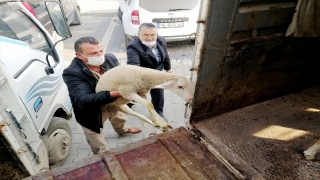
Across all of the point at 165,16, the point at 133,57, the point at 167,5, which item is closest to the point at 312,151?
the point at 133,57

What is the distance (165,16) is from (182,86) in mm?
4513

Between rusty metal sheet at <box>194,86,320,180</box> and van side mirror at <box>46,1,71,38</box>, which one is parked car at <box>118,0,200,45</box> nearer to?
van side mirror at <box>46,1,71,38</box>

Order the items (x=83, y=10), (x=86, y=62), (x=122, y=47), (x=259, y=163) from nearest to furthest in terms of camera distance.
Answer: (x=259, y=163)
(x=86, y=62)
(x=122, y=47)
(x=83, y=10)

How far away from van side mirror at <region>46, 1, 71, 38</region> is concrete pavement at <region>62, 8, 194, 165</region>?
1838 millimetres

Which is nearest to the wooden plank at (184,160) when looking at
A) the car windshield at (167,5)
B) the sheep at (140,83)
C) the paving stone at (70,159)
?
the sheep at (140,83)

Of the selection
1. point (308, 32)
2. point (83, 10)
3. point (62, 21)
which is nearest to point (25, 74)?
point (62, 21)

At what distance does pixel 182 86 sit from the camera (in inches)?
90.9

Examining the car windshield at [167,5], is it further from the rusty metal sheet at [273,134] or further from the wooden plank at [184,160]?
the wooden plank at [184,160]

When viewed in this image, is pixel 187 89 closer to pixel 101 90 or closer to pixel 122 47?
pixel 101 90

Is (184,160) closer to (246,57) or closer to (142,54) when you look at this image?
(246,57)

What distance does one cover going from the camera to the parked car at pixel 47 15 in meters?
5.87

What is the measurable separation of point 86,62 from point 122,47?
5.20 m

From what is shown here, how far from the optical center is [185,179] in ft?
5.59

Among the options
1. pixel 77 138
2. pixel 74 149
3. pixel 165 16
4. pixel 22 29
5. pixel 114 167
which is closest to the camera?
pixel 114 167
